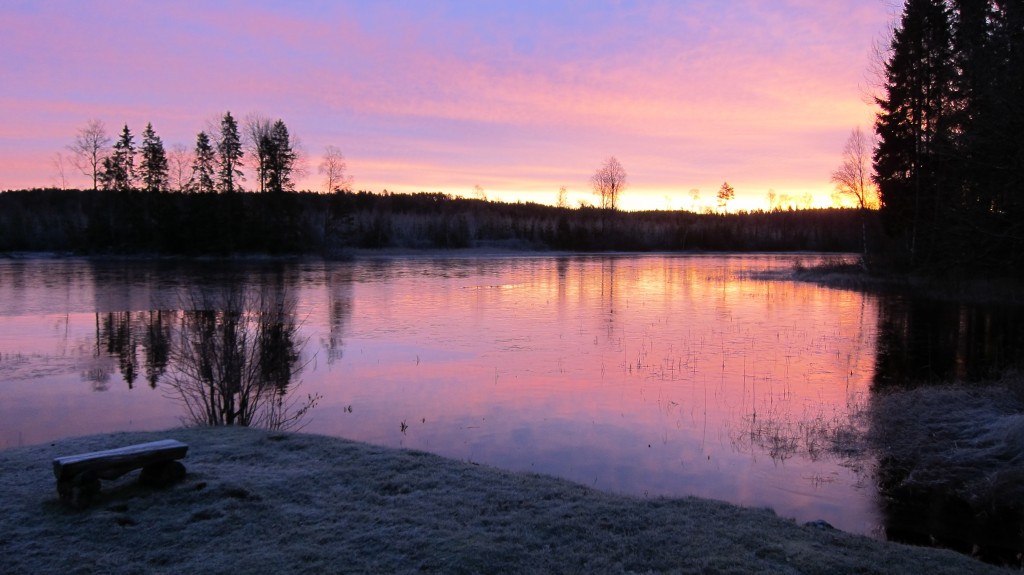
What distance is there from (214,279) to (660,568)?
38.0m

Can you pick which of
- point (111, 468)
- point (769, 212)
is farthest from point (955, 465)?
point (769, 212)

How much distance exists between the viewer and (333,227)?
7350cm

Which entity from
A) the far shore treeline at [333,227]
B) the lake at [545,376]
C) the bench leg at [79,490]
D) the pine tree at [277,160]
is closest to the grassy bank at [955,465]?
the lake at [545,376]

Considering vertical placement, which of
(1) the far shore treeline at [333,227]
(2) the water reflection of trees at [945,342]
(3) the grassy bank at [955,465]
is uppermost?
(1) the far shore treeline at [333,227]

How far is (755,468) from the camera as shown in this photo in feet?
30.9

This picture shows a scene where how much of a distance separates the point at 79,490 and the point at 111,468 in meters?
0.30

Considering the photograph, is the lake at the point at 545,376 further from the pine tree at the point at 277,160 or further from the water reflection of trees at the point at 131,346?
the pine tree at the point at 277,160

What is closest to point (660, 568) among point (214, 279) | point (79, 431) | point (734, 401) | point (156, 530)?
point (156, 530)

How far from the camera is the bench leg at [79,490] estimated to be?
19.4 ft

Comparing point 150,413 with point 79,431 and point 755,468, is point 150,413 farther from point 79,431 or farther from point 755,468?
point 755,468

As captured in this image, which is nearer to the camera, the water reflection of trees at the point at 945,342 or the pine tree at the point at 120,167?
the water reflection of trees at the point at 945,342

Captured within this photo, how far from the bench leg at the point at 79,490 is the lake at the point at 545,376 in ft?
13.9

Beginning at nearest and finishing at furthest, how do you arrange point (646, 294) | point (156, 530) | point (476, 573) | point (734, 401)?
point (476, 573)
point (156, 530)
point (734, 401)
point (646, 294)

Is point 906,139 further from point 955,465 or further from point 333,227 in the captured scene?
point 333,227
